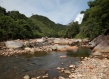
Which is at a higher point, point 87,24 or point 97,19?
point 97,19

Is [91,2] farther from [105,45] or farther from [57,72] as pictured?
[57,72]

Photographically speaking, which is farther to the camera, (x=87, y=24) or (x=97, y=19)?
(x=87, y=24)

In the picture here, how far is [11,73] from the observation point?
35.5 feet

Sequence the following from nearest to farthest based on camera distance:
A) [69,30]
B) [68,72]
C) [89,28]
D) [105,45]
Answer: [68,72]
[105,45]
[89,28]
[69,30]

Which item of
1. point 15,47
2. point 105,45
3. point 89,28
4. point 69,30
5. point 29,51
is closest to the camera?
point 105,45

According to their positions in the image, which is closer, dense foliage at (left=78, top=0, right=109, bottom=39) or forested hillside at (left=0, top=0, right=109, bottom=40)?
dense foliage at (left=78, top=0, right=109, bottom=39)

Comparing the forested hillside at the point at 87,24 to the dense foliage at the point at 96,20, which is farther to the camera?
the forested hillside at the point at 87,24

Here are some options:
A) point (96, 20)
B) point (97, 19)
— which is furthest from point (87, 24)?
point (97, 19)

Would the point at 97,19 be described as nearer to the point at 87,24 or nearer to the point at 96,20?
the point at 96,20

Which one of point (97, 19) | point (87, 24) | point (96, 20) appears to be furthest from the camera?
point (87, 24)

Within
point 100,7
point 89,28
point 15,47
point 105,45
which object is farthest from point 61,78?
point 89,28

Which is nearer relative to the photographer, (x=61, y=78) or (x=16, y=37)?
(x=61, y=78)

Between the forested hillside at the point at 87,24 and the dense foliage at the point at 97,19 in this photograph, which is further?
the forested hillside at the point at 87,24

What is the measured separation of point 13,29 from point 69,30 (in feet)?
101
